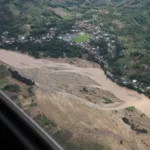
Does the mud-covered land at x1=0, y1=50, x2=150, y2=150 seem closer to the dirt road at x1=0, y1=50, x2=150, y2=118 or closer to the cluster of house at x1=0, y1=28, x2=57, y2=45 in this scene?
the dirt road at x1=0, y1=50, x2=150, y2=118

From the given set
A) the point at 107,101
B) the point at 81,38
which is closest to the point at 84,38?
the point at 81,38

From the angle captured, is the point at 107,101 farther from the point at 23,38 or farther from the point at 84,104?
the point at 23,38

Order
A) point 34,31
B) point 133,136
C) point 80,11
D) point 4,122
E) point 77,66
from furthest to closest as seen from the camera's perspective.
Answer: point 80,11 → point 34,31 → point 77,66 → point 133,136 → point 4,122

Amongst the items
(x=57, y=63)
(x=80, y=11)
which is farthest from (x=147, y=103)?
(x=80, y=11)

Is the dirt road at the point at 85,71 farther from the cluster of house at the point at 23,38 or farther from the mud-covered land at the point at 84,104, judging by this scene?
the cluster of house at the point at 23,38

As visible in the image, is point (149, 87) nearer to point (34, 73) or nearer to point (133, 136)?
point (133, 136)

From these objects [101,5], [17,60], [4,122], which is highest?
[4,122]

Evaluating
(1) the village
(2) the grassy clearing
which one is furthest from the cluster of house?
(2) the grassy clearing

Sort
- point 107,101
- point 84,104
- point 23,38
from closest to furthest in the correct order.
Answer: point 84,104 → point 107,101 → point 23,38
